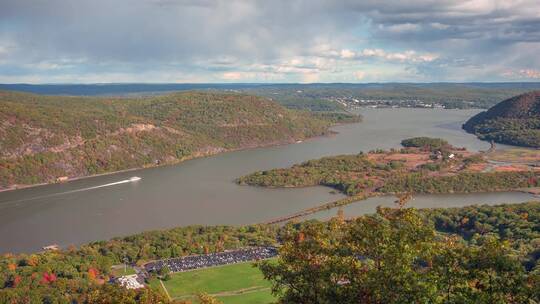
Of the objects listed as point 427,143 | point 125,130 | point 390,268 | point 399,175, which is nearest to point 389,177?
point 399,175

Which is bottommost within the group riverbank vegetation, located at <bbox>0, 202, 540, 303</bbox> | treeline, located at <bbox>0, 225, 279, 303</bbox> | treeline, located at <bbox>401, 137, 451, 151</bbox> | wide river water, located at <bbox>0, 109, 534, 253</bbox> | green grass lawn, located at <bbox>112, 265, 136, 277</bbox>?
green grass lawn, located at <bbox>112, 265, 136, 277</bbox>

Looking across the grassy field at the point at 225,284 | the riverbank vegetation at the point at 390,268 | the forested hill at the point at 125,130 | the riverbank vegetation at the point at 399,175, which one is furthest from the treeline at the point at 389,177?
the riverbank vegetation at the point at 390,268

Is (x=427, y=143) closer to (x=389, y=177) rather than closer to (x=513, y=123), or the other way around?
(x=389, y=177)

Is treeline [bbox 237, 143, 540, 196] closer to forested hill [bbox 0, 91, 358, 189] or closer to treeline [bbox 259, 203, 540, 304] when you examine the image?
forested hill [bbox 0, 91, 358, 189]

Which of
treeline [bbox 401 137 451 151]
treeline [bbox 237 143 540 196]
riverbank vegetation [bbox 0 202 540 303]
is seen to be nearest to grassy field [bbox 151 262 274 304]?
riverbank vegetation [bbox 0 202 540 303]

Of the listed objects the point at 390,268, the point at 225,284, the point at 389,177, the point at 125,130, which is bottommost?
the point at 225,284

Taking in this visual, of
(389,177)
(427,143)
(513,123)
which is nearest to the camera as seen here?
(389,177)

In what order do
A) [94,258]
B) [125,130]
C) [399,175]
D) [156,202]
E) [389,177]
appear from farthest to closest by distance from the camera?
[125,130] < [399,175] < [389,177] < [156,202] < [94,258]
